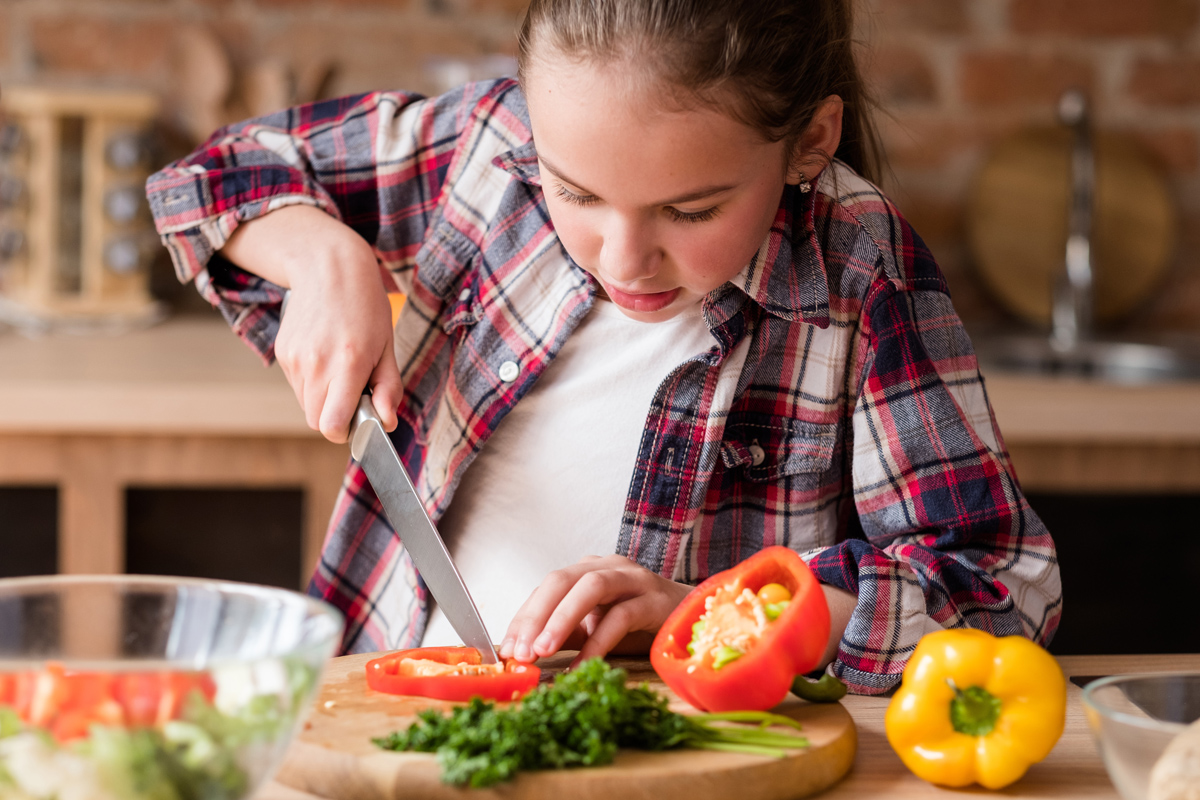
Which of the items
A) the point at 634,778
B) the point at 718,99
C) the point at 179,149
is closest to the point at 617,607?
the point at 634,778

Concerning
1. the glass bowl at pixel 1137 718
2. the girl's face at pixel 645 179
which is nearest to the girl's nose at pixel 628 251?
the girl's face at pixel 645 179

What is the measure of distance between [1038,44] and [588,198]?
1.73 metres

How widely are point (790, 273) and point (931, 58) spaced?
146 centimetres

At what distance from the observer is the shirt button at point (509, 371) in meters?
1.06

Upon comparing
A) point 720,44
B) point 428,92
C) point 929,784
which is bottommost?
point 929,784

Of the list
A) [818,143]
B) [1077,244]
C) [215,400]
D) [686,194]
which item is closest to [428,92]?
[215,400]

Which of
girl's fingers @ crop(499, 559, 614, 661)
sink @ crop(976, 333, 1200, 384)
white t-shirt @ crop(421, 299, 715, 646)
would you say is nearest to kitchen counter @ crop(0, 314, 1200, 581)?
sink @ crop(976, 333, 1200, 384)

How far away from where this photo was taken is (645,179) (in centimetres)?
80

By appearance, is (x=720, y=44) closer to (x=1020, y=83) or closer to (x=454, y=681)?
(x=454, y=681)

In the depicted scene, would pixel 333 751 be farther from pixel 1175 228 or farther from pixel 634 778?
pixel 1175 228

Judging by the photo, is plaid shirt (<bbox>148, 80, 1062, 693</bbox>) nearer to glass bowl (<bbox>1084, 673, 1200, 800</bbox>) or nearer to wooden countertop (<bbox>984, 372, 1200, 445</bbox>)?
glass bowl (<bbox>1084, 673, 1200, 800</bbox>)

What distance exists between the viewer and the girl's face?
800mm

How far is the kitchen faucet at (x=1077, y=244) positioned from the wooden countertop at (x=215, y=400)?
Answer: 373mm

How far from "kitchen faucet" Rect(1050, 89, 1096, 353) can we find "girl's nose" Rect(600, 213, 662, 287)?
1517 mm
